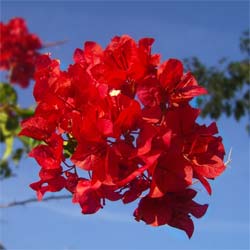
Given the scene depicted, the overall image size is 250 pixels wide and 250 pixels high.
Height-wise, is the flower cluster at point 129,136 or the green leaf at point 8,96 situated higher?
the green leaf at point 8,96

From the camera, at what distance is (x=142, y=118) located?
696mm

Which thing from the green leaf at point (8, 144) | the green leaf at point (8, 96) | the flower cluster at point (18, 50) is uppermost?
the flower cluster at point (18, 50)

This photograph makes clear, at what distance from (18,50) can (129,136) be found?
2.43 metres

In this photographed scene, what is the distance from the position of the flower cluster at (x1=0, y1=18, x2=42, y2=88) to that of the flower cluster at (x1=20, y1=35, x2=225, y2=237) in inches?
86.0

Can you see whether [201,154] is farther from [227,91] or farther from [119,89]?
[227,91]

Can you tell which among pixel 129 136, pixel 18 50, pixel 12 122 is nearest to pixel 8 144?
pixel 12 122

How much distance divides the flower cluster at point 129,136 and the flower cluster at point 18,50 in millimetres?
2185

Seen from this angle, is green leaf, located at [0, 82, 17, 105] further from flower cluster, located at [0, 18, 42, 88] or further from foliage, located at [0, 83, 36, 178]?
flower cluster, located at [0, 18, 42, 88]

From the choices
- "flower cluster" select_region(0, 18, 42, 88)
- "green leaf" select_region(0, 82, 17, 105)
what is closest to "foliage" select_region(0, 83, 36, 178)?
"green leaf" select_region(0, 82, 17, 105)

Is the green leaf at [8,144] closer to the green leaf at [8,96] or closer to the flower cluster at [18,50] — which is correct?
the green leaf at [8,96]

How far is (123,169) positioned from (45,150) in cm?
13

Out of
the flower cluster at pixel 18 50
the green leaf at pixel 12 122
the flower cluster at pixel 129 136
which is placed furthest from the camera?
the flower cluster at pixel 18 50

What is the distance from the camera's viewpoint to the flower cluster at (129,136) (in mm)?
679

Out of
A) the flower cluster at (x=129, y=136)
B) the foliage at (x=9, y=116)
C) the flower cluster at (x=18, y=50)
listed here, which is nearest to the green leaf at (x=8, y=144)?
the foliage at (x=9, y=116)
